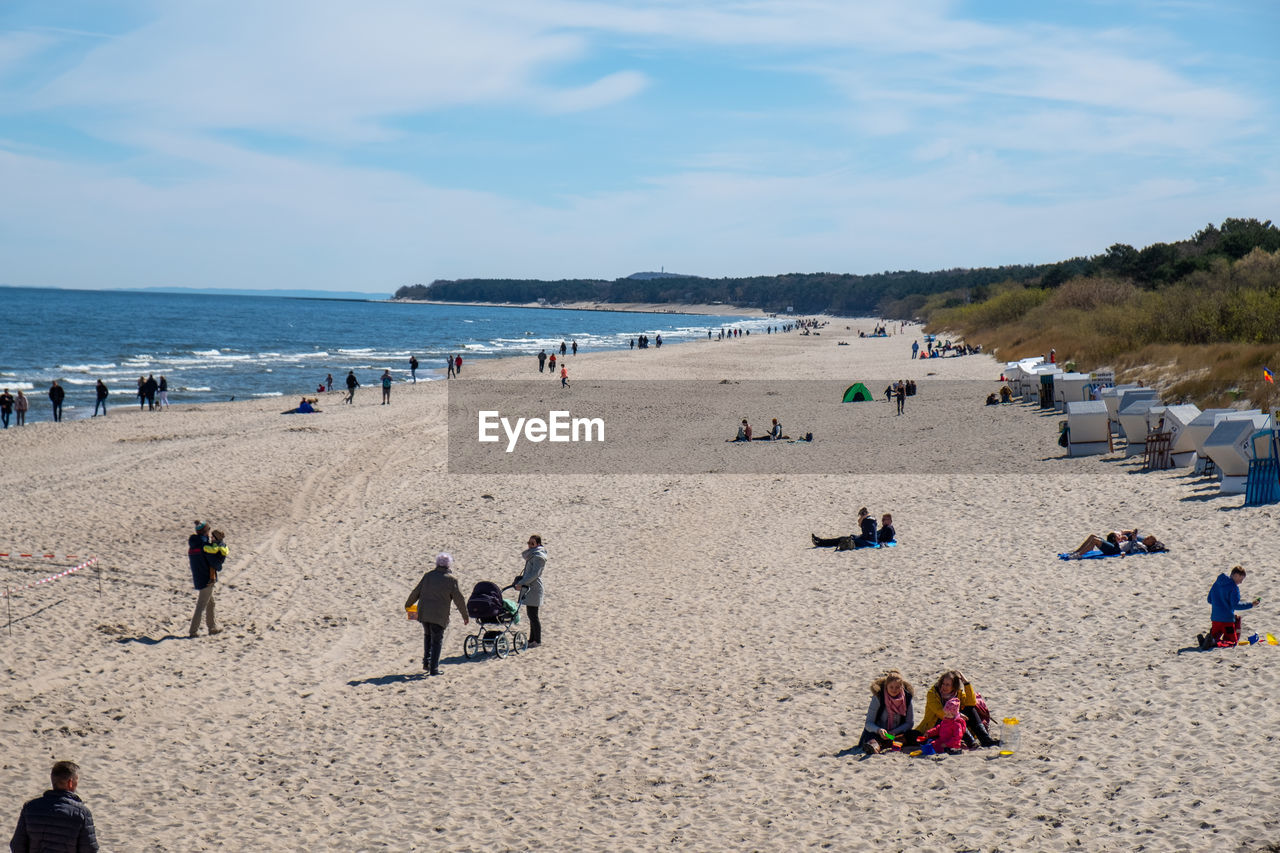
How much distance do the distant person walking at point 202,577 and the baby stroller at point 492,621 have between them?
2.96 m

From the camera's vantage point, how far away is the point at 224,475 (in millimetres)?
20391

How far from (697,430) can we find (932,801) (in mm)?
21710

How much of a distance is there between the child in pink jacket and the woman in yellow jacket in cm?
6

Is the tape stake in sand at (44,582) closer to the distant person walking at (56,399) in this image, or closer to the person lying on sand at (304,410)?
the person lying on sand at (304,410)

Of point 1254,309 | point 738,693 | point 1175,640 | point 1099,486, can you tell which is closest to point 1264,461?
point 1099,486

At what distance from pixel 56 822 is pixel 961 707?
6.10 m

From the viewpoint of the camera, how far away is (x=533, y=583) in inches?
421

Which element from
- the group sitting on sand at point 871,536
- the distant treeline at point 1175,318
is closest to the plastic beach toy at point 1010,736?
the group sitting on sand at point 871,536

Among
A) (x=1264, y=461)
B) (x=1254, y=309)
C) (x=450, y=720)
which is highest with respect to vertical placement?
(x=1254, y=309)

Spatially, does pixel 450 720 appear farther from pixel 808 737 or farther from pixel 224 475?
pixel 224 475

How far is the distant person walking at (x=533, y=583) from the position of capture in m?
10.6

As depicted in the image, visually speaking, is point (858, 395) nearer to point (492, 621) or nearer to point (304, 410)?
point (304, 410)

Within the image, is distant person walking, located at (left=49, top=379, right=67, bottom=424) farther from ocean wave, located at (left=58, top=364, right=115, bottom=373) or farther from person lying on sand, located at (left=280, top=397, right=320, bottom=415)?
ocean wave, located at (left=58, top=364, right=115, bottom=373)

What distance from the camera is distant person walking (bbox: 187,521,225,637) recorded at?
435 inches
